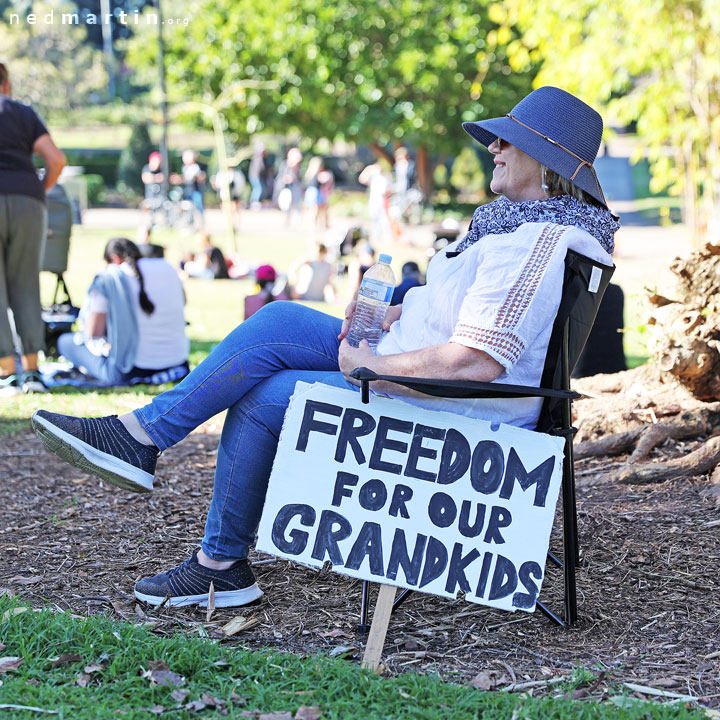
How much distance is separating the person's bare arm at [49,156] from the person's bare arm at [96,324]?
1002 mm

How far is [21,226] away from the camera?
22.0 feet

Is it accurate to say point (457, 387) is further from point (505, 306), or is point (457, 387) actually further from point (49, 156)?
point (49, 156)

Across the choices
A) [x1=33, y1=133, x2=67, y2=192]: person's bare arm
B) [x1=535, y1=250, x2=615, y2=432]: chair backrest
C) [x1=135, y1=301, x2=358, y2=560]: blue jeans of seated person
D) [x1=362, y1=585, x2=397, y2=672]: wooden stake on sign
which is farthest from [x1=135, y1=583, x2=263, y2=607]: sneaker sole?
[x1=33, y1=133, x2=67, y2=192]: person's bare arm

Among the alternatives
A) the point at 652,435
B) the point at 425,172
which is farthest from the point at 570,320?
the point at 425,172

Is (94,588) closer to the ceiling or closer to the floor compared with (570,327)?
closer to the floor

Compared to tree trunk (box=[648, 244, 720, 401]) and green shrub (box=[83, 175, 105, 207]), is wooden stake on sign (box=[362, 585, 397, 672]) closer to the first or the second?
tree trunk (box=[648, 244, 720, 401])

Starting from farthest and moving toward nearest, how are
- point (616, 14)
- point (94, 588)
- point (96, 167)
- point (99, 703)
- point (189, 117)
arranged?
point (96, 167) < point (189, 117) < point (616, 14) < point (94, 588) < point (99, 703)

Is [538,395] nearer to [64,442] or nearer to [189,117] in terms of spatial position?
[64,442]

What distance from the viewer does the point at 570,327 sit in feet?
9.88

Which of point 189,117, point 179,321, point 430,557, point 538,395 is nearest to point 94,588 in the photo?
point 430,557

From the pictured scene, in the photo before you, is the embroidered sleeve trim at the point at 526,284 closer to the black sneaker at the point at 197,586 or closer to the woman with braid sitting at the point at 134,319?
the black sneaker at the point at 197,586

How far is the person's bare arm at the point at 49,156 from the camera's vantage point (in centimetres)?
669

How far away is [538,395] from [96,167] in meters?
35.5

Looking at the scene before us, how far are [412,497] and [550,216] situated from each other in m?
0.88
